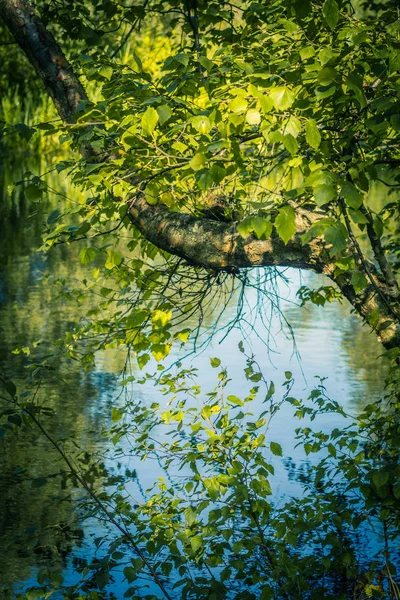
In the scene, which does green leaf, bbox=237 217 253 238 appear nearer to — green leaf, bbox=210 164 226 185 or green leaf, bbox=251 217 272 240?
green leaf, bbox=251 217 272 240

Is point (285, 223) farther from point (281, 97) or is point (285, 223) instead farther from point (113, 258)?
point (113, 258)

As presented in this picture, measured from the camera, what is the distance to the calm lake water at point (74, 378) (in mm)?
4465

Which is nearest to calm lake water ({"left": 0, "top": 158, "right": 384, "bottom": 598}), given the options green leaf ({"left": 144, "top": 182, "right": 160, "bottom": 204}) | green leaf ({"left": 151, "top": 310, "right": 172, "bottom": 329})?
green leaf ({"left": 151, "top": 310, "right": 172, "bottom": 329})

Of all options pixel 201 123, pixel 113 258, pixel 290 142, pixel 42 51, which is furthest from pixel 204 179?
pixel 42 51

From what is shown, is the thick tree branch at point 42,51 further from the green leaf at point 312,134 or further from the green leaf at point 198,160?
the green leaf at point 312,134

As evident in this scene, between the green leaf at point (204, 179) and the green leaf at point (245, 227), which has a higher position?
the green leaf at point (204, 179)

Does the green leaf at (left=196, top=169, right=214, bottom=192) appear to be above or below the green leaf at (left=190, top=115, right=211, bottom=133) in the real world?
below

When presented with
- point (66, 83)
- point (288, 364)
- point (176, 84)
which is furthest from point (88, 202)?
point (288, 364)

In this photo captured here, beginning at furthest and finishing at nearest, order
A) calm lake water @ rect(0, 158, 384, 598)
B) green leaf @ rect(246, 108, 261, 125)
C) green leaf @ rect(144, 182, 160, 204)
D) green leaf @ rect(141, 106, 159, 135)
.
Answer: calm lake water @ rect(0, 158, 384, 598), green leaf @ rect(144, 182, 160, 204), green leaf @ rect(141, 106, 159, 135), green leaf @ rect(246, 108, 261, 125)

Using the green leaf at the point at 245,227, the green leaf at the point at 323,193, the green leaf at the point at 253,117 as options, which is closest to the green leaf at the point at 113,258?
the green leaf at the point at 245,227

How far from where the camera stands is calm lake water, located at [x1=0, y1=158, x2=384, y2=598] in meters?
4.46

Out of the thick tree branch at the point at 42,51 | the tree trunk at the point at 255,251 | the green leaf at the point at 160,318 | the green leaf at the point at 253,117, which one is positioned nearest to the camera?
the green leaf at the point at 253,117

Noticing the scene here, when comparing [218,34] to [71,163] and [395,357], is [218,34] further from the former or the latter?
[395,357]

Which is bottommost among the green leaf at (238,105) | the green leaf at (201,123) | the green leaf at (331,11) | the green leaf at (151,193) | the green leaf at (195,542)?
the green leaf at (195,542)
